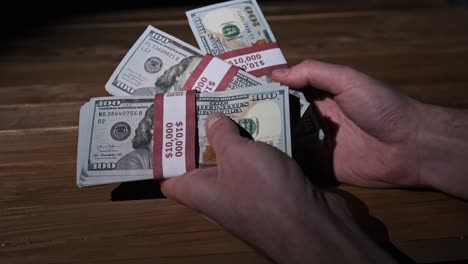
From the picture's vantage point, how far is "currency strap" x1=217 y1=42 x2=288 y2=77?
121 cm

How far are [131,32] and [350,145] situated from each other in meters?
1.01

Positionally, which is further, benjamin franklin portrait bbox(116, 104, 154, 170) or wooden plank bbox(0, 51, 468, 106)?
wooden plank bbox(0, 51, 468, 106)

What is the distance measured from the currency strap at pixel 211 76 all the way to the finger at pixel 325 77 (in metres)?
0.14

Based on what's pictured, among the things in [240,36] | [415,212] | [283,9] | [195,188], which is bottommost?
[415,212]

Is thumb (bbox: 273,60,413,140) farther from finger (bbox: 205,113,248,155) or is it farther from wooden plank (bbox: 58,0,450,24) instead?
wooden plank (bbox: 58,0,450,24)

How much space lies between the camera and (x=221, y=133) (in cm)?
87

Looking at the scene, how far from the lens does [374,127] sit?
39.2 inches

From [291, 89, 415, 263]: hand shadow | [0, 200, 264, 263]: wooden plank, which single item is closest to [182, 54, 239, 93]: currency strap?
[291, 89, 415, 263]: hand shadow

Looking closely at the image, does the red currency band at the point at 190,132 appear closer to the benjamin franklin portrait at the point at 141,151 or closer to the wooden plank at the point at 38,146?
the benjamin franklin portrait at the point at 141,151

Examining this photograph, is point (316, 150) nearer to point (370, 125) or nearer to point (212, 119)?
point (370, 125)

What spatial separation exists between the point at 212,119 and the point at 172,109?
13 centimetres

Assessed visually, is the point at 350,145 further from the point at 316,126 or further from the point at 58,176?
the point at 58,176

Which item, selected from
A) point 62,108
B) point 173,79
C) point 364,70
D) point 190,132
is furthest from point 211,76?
point 364,70

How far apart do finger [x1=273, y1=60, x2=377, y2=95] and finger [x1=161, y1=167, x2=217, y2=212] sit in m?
0.33
